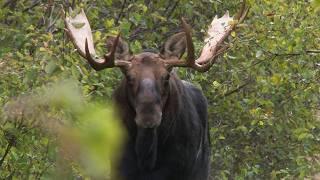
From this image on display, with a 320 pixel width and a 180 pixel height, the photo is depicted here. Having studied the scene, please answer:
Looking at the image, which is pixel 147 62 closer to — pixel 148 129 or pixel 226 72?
pixel 148 129

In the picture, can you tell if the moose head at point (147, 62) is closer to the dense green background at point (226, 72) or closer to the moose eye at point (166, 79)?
the moose eye at point (166, 79)

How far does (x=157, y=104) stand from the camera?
16.9ft

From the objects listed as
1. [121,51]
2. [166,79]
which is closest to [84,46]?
[121,51]

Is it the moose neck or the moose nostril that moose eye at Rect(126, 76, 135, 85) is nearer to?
the moose neck

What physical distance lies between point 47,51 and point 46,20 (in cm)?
178

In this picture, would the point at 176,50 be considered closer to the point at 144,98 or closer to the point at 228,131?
the point at 144,98

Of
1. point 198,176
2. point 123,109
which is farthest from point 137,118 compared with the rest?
point 198,176

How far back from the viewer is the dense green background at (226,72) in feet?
17.0

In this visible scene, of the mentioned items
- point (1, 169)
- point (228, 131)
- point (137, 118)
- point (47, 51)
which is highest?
point (47, 51)

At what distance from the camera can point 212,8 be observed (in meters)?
8.68

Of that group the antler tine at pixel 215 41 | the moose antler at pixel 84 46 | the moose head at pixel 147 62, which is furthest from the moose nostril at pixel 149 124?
the antler tine at pixel 215 41

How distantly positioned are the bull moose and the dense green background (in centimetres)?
18

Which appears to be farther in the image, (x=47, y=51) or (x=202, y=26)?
(x=202, y=26)

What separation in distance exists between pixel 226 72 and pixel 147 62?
284cm
